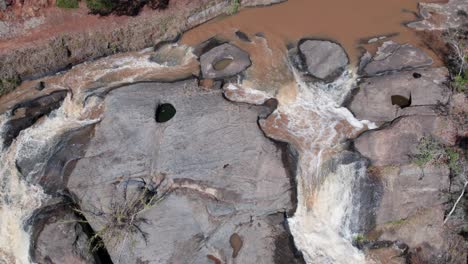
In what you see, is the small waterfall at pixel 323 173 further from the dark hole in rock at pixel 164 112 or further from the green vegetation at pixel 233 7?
the green vegetation at pixel 233 7

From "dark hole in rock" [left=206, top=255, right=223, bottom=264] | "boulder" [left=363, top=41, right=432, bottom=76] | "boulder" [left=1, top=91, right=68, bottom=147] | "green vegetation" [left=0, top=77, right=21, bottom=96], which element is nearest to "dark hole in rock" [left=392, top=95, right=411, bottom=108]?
"boulder" [left=363, top=41, right=432, bottom=76]

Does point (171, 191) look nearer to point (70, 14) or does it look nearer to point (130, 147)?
point (130, 147)

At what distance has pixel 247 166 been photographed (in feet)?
64.1

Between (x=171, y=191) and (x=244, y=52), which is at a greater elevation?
(x=244, y=52)

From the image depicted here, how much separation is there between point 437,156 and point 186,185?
34.3 feet

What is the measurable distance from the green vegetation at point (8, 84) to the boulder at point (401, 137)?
17.2 m

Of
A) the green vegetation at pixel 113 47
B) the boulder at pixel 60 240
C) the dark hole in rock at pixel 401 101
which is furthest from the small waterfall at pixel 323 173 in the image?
the green vegetation at pixel 113 47

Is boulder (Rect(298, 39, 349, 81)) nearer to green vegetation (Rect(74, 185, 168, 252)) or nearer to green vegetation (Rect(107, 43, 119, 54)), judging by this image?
green vegetation (Rect(74, 185, 168, 252))

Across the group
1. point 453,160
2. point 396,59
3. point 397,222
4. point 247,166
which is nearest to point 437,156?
point 453,160

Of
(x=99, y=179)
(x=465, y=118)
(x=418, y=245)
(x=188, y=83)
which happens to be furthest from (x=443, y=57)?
(x=99, y=179)

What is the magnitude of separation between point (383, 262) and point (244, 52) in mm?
12163

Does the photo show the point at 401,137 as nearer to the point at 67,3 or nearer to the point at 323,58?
the point at 323,58

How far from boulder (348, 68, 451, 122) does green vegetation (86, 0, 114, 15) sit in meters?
14.0

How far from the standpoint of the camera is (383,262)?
1842cm
